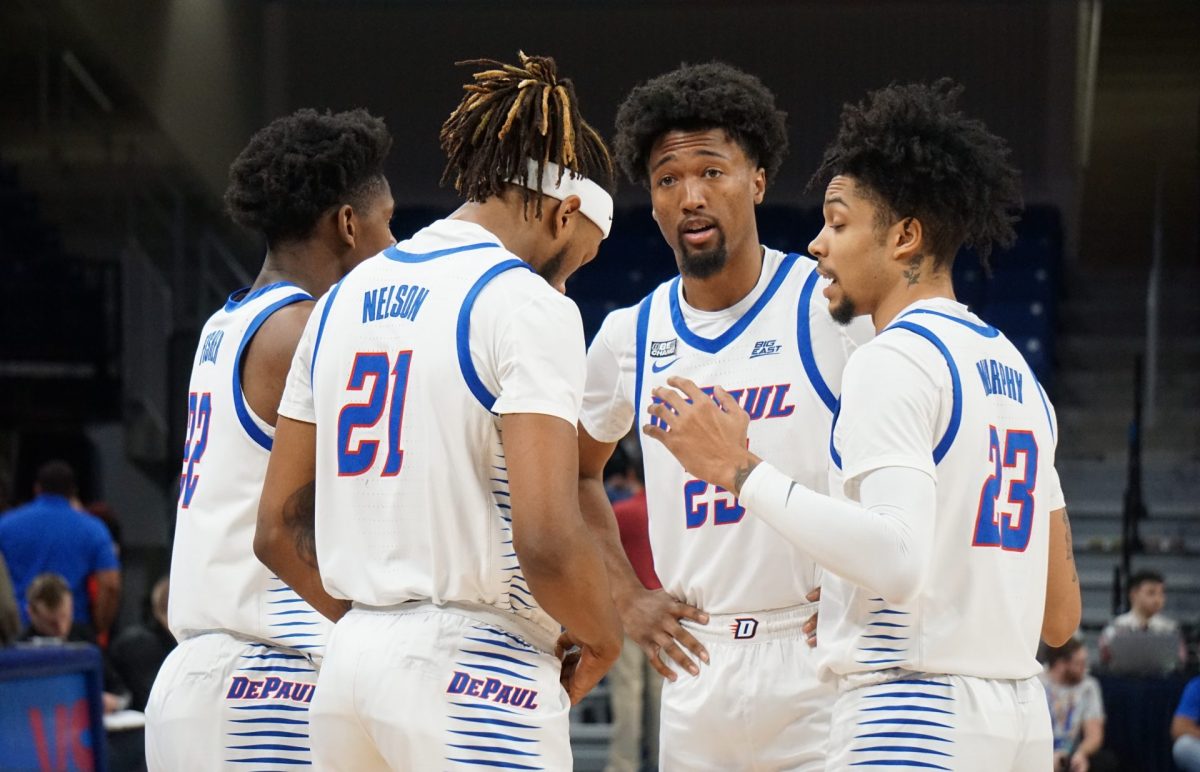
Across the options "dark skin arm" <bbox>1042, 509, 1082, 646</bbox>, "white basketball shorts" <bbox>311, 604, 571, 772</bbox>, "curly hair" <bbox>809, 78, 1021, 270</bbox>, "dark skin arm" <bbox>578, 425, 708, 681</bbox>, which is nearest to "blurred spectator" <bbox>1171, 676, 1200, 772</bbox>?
"dark skin arm" <bbox>578, 425, 708, 681</bbox>

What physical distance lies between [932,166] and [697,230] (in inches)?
30.8

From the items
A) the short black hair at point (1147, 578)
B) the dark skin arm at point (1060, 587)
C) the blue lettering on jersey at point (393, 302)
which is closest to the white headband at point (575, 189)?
the blue lettering on jersey at point (393, 302)

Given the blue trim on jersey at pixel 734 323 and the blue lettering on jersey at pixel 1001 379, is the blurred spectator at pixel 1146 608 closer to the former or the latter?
the blue trim on jersey at pixel 734 323

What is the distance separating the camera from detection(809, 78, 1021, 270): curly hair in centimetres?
287

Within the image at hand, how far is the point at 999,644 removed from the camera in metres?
2.66

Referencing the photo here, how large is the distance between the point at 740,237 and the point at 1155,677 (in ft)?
18.8

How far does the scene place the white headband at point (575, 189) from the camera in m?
2.93

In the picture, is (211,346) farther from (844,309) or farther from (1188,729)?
(1188,729)

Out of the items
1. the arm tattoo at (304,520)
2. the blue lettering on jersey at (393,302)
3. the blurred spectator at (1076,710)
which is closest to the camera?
the blue lettering on jersey at (393,302)

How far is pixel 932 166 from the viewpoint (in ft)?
9.39

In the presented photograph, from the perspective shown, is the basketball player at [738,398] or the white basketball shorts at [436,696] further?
the basketball player at [738,398]

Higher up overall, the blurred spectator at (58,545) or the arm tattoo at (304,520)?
the arm tattoo at (304,520)

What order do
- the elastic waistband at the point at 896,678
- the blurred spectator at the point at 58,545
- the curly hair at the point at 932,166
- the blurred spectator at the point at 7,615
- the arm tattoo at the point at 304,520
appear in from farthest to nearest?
the blurred spectator at the point at 58,545, the blurred spectator at the point at 7,615, the arm tattoo at the point at 304,520, the curly hair at the point at 932,166, the elastic waistband at the point at 896,678

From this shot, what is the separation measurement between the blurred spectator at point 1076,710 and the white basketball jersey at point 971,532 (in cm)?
567
